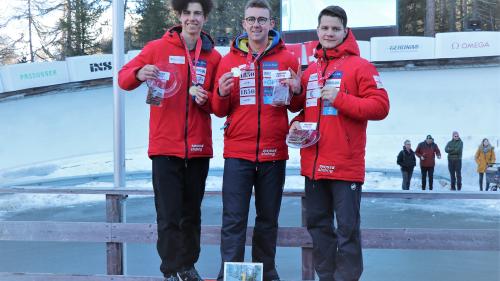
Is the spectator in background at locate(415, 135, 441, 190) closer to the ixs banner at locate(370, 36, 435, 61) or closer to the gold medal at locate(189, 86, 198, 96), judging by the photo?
the ixs banner at locate(370, 36, 435, 61)

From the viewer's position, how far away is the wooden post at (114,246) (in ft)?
11.3

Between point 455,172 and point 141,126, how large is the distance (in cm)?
896

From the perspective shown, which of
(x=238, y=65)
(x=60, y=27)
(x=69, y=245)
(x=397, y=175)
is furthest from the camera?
(x=60, y=27)

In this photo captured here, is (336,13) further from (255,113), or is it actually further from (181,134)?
(181,134)

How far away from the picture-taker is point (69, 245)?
5.61 metres

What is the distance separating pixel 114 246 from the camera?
3.43 metres

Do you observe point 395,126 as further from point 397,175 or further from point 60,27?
point 60,27

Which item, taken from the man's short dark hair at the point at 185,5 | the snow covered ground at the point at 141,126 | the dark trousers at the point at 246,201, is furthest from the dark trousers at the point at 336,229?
the snow covered ground at the point at 141,126

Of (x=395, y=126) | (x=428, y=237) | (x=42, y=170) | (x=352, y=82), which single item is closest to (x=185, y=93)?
(x=352, y=82)

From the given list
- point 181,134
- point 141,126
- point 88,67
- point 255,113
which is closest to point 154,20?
point 88,67

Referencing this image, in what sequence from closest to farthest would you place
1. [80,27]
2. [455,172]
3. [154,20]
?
[455,172] → [154,20] → [80,27]

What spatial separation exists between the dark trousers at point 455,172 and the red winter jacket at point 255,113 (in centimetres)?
1103

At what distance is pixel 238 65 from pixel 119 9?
3.79ft

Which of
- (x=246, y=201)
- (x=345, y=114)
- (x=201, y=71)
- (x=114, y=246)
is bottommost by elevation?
(x=114, y=246)
